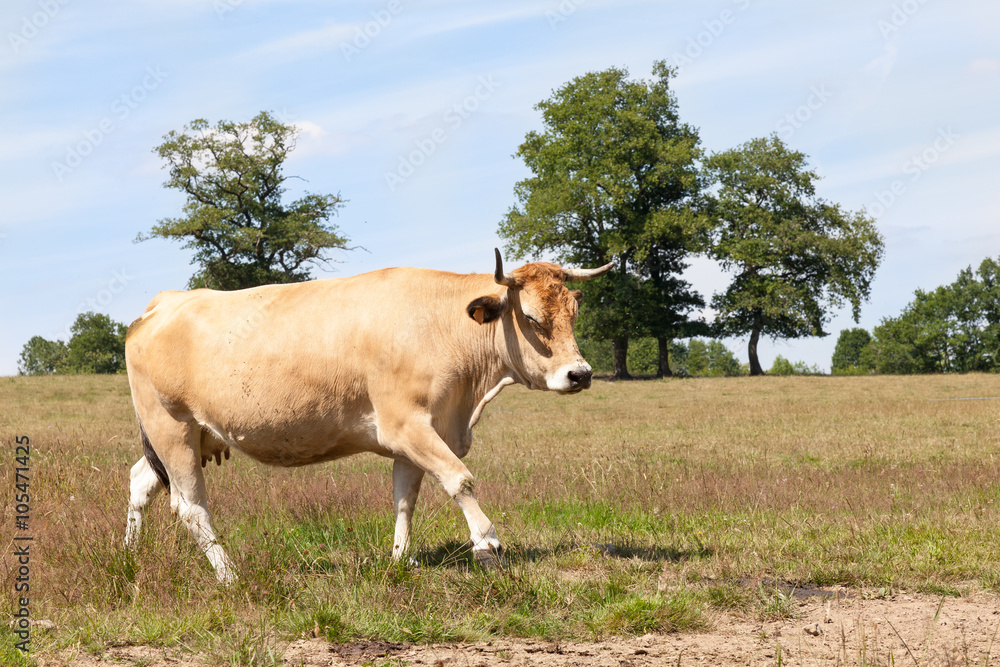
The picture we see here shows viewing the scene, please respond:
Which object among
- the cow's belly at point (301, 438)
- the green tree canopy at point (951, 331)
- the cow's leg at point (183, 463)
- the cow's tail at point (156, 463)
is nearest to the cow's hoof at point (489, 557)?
the cow's belly at point (301, 438)

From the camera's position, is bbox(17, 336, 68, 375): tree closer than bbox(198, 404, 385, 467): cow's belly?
No

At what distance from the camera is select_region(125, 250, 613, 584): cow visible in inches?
275

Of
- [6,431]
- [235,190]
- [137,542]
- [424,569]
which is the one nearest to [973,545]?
[424,569]

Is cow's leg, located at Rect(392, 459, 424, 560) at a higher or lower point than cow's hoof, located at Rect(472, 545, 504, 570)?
higher

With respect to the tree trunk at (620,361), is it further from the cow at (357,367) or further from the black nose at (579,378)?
the black nose at (579,378)

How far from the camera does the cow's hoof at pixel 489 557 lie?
21.2ft

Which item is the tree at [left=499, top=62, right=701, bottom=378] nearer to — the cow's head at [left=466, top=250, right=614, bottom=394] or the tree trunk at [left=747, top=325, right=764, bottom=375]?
the tree trunk at [left=747, top=325, right=764, bottom=375]

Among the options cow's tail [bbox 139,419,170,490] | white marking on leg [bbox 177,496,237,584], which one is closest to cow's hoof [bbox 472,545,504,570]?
white marking on leg [bbox 177,496,237,584]

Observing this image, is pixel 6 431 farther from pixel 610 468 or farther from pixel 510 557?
pixel 510 557

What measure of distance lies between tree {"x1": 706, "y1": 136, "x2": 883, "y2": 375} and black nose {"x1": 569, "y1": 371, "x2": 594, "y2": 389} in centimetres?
5001

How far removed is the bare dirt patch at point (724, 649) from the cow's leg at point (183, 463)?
79.1 inches

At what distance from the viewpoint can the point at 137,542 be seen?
22.4 ft

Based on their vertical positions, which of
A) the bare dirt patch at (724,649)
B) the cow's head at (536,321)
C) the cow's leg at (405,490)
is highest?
the cow's head at (536,321)

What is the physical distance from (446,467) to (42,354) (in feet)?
443
